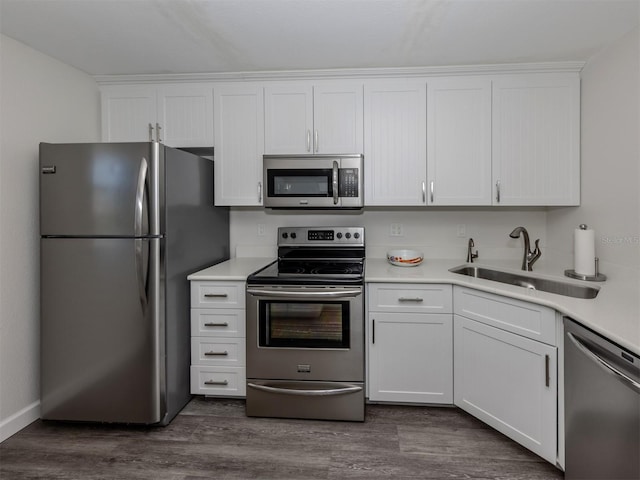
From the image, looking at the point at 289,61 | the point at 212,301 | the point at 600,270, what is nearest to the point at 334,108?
the point at 289,61

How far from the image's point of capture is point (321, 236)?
301 cm

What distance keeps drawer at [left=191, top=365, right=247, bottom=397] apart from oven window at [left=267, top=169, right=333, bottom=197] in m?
1.24

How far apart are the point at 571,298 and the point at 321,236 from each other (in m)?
1.72

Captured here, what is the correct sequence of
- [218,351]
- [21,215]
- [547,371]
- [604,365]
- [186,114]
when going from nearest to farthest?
[604,365], [547,371], [21,215], [218,351], [186,114]

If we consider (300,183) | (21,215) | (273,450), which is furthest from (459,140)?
(21,215)

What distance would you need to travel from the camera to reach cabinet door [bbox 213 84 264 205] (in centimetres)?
279

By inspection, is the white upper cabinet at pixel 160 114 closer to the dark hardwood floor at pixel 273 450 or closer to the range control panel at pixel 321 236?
the range control panel at pixel 321 236

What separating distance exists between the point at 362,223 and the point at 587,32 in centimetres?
183

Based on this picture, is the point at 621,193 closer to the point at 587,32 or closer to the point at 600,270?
the point at 600,270

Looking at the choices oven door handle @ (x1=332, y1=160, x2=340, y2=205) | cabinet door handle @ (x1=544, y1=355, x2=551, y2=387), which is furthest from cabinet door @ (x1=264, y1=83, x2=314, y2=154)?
cabinet door handle @ (x1=544, y1=355, x2=551, y2=387)

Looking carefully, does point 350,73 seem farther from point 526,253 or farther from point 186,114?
point 526,253

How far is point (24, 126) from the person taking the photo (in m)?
2.26

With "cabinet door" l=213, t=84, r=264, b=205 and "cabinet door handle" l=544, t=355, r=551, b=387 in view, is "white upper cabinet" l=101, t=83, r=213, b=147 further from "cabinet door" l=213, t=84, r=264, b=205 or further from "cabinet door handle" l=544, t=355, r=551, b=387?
"cabinet door handle" l=544, t=355, r=551, b=387

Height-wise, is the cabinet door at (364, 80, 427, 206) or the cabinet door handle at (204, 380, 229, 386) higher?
the cabinet door at (364, 80, 427, 206)
